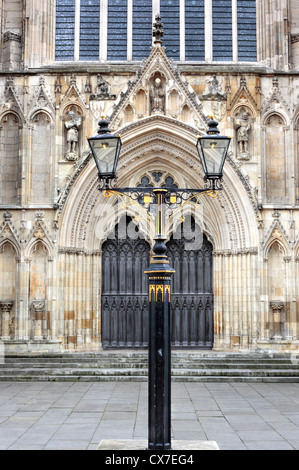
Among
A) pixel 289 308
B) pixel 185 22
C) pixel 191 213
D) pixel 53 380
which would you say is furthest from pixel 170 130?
pixel 53 380

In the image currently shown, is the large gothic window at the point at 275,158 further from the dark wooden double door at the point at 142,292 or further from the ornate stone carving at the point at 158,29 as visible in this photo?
the ornate stone carving at the point at 158,29

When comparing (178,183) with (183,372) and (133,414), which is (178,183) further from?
(133,414)

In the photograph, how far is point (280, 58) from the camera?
56.1 ft

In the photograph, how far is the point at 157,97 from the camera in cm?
1680

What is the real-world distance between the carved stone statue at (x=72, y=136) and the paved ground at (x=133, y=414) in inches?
248

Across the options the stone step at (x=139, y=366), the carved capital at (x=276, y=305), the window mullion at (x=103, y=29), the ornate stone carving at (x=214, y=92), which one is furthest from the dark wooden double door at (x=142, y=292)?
the window mullion at (x=103, y=29)

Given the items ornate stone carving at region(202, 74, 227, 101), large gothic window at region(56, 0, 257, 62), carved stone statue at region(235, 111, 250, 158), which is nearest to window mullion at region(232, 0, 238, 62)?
large gothic window at region(56, 0, 257, 62)

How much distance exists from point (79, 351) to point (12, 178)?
17.1ft

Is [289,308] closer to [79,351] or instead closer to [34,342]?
[79,351]

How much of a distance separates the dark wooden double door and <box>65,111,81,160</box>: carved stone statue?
2.52m

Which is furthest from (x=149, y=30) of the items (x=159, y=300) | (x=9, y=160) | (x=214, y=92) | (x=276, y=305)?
(x=159, y=300)
